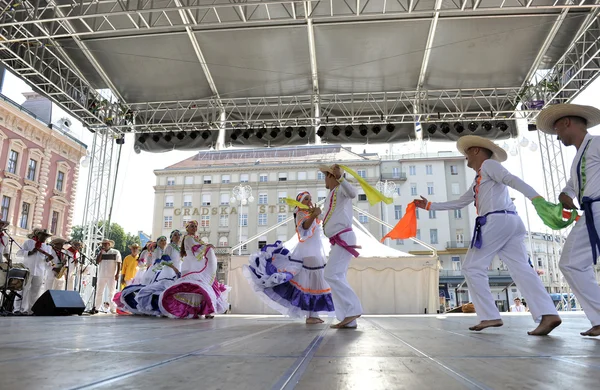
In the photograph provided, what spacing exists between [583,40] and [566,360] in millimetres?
9091

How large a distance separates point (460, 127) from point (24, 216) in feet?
68.9

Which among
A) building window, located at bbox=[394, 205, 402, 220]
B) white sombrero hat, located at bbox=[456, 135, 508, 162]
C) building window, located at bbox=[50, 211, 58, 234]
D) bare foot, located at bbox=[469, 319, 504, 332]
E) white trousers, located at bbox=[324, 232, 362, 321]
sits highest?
building window, located at bbox=[394, 205, 402, 220]

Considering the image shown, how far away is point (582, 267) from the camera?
295cm

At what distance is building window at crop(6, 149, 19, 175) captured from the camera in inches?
808

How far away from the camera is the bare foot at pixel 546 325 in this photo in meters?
2.92

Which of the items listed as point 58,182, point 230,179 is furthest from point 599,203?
point 230,179

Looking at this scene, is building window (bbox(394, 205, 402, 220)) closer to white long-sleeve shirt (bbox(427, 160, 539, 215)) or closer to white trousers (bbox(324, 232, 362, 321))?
white trousers (bbox(324, 232, 362, 321))

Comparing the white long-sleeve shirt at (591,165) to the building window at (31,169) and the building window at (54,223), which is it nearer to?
the building window at (31,169)

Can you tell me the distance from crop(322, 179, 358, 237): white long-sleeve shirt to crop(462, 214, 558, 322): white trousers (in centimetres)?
124

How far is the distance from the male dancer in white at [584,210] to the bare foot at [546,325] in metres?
0.20

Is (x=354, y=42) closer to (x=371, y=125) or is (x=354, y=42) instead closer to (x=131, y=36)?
(x=371, y=125)

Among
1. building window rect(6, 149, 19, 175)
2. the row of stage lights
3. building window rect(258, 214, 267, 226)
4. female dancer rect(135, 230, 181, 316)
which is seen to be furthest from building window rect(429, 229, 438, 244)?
female dancer rect(135, 230, 181, 316)

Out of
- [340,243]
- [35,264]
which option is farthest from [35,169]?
[340,243]

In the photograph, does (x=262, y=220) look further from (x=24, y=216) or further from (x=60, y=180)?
(x=24, y=216)
